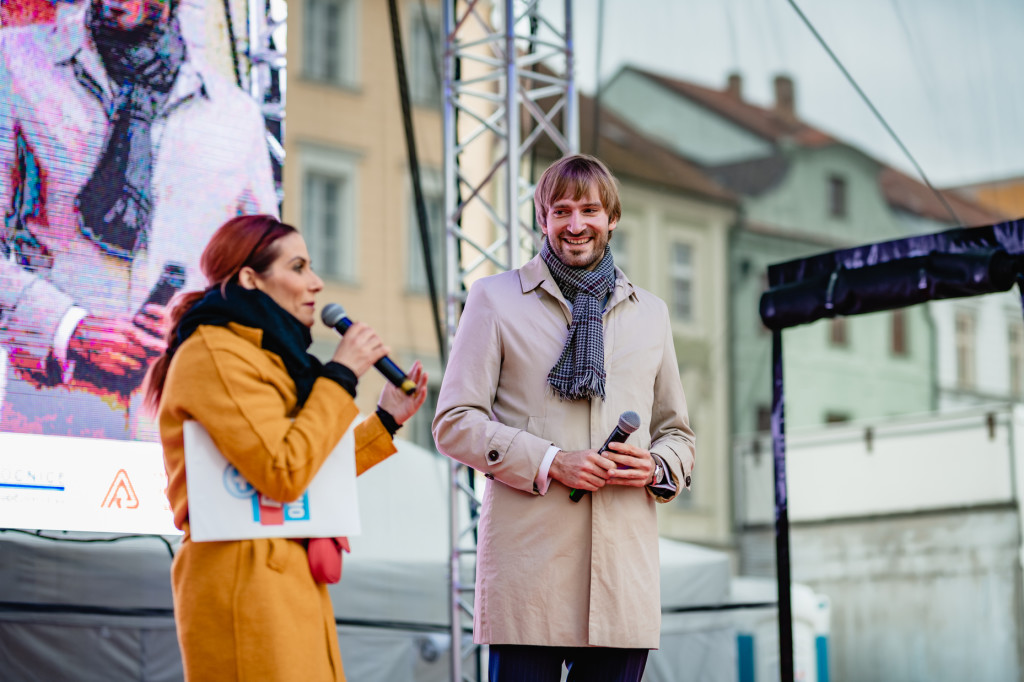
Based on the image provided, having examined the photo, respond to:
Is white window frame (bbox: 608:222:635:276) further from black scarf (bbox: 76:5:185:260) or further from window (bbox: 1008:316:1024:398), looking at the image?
black scarf (bbox: 76:5:185:260)

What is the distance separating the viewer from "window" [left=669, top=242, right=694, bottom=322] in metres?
21.0

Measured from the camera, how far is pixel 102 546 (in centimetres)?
500

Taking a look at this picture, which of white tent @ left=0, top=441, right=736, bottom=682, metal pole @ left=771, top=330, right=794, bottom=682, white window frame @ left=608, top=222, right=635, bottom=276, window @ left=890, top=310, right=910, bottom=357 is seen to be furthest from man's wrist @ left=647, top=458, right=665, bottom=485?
window @ left=890, top=310, right=910, bottom=357

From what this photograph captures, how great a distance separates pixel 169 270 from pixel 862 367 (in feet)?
65.2

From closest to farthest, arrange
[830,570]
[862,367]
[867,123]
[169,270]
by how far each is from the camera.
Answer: [169,270]
[830,570]
[867,123]
[862,367]

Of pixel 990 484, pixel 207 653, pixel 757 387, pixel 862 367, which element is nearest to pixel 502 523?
pixel 207 653

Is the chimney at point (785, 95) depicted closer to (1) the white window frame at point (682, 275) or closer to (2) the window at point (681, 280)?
(1) the white window frame at point (682, 275)

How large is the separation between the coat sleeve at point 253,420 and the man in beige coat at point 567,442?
0.31 m

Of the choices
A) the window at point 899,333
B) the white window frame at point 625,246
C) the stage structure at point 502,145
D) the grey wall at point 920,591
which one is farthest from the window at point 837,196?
the stage structure at point 502,145

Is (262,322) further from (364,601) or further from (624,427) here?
(364,601)

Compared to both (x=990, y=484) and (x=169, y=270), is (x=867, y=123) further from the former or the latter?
(x=169, y=270)

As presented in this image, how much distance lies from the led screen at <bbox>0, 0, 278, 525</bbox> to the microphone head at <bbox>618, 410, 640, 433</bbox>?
2.01 meters

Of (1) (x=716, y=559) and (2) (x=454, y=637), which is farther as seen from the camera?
(1) (x=716, y=559)

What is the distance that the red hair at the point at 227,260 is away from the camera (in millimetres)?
2098
